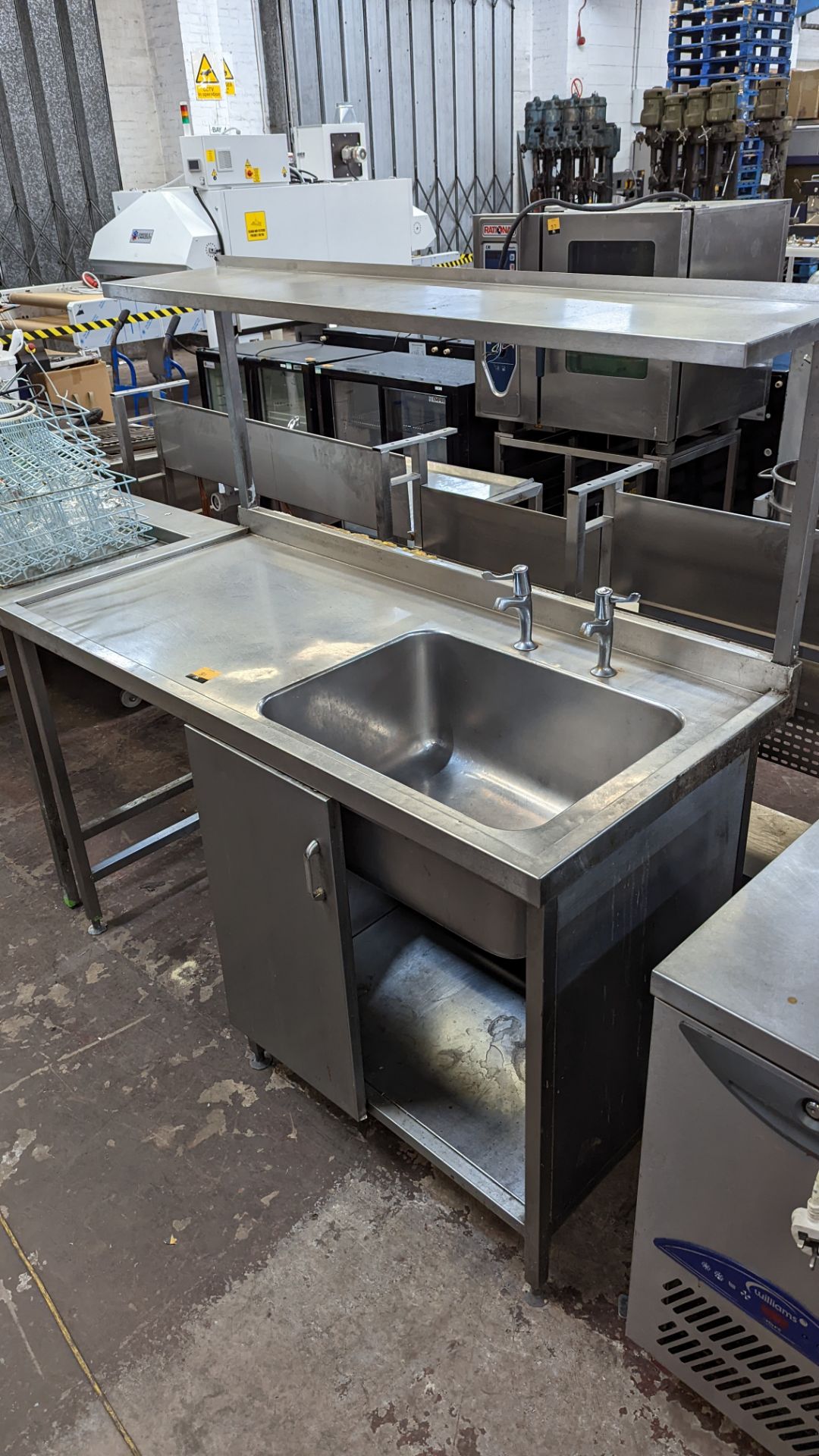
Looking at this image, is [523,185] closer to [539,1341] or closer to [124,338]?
[124,338]

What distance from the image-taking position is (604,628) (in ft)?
5.22

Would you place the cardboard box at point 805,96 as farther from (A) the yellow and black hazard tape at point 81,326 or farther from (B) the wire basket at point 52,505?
(B) the wire basket at point 52,505

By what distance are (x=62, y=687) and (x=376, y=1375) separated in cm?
263

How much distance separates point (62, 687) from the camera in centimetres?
353

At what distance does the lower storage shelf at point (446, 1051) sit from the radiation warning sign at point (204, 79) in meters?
6.48

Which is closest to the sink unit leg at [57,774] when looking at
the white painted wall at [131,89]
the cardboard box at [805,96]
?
the white painted wall at [131,89]

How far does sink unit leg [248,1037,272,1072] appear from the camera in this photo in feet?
6.39

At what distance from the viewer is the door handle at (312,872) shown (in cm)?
148

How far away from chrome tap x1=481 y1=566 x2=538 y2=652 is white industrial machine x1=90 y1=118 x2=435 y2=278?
10.1 ft

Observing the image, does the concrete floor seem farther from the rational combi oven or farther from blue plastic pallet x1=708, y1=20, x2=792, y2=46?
blue plastic pallet x1=708, y1=20, x2=792, y2=46

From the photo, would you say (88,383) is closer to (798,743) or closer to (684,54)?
(684,54)

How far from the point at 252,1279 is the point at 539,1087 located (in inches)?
24.6

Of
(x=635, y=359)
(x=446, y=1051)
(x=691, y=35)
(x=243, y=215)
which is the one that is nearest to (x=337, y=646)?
(x=446, y=1051)

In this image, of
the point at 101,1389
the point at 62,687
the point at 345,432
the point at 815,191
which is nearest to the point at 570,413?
the point at 345,432
